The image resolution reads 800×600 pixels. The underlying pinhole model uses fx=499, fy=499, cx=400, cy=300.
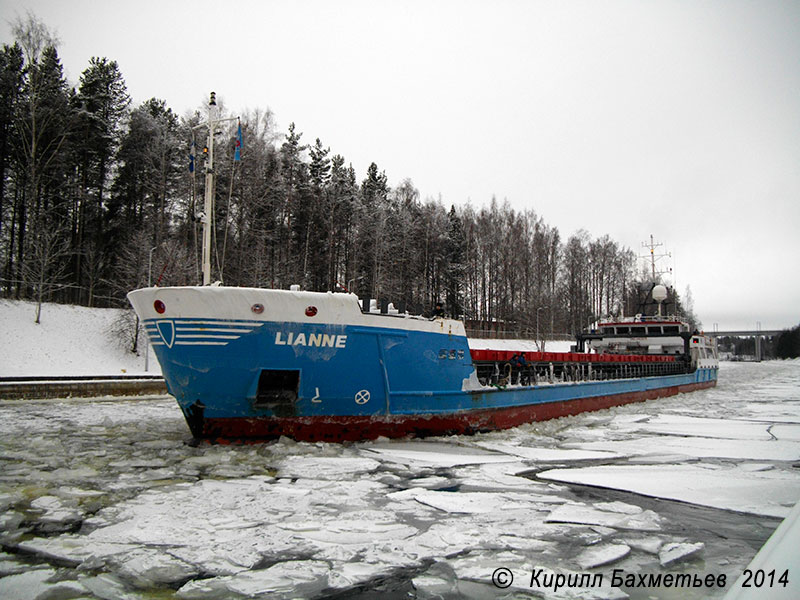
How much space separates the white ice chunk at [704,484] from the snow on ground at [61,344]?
1811 centimetres

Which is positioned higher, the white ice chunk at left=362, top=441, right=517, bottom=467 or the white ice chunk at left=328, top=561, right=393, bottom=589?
the white ice chunk at left=328, top=561, right=393, bottom=589

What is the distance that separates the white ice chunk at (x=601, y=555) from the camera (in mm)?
3430

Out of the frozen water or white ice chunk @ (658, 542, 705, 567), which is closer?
the frozen water

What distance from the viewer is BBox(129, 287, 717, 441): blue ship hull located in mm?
6668

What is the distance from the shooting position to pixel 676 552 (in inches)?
144

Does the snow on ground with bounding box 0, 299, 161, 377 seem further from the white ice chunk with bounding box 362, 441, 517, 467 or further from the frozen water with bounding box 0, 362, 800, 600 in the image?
the white ice chunk with bounding box 362, 441, 517, 467

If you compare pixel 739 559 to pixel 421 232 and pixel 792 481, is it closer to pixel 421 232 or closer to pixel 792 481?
pixel 792 481

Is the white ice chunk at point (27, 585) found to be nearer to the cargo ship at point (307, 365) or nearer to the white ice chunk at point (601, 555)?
the white ice chunk at point (601, 555)

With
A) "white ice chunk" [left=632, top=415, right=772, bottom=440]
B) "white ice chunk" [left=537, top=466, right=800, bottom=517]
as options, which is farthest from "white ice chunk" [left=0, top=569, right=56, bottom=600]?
"white ice chunk" [left=632, top=415, right=772, bottom=440]

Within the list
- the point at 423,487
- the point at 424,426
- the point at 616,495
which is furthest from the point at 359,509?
the point at 424,426

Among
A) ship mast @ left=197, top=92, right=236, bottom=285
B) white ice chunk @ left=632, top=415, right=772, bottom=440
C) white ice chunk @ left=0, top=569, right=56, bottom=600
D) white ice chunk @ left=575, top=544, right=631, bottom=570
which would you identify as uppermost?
ship mast @ left=197, top=92, right=236, bottom=285

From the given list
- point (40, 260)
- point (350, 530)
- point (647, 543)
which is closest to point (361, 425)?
point (350, 530)

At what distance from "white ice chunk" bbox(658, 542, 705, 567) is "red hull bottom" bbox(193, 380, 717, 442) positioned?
4685 mm

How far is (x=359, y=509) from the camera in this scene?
4566mm
